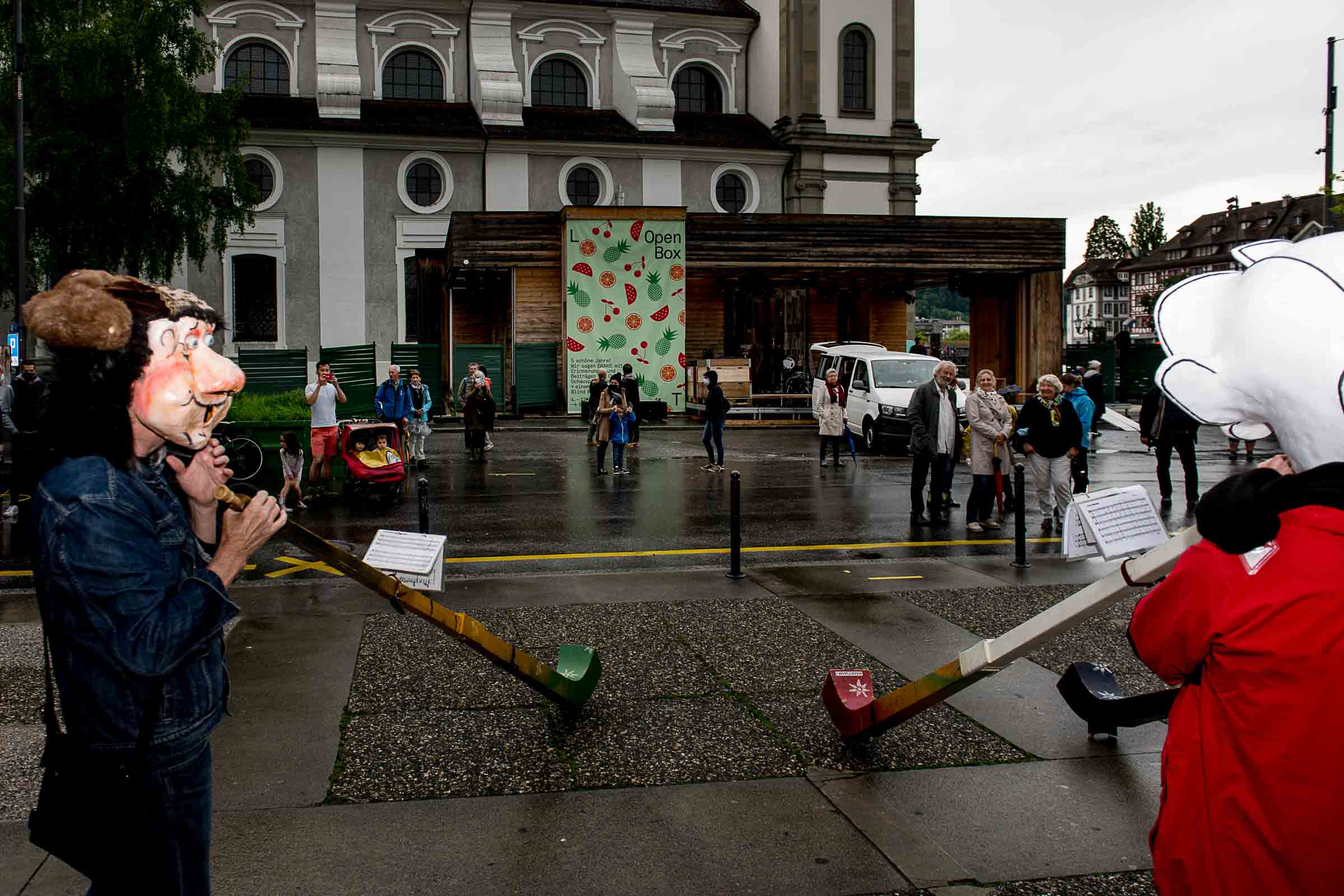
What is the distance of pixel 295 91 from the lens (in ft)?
134

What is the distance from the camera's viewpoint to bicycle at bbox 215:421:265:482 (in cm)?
1434

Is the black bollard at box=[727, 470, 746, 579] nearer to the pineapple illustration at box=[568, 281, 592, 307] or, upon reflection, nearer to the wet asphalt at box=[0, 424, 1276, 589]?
the wet asphalt at box=[0, 424, 1276, 589]

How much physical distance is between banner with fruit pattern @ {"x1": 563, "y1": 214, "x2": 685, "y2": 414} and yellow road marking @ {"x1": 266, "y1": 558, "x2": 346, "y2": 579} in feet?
67.4

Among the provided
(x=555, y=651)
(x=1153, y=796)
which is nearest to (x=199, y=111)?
(x=555, y=651)

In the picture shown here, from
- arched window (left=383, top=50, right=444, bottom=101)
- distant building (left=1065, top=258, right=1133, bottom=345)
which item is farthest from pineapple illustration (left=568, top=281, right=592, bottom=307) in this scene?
distant building (left=1065, top=258, right=1133, bottom=345)

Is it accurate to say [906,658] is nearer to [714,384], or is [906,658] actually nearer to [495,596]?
[495,596]

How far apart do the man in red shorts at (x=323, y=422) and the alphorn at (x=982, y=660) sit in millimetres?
10580

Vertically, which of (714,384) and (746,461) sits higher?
(714,384)

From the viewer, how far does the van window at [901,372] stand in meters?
22.8

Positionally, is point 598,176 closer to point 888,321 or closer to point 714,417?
point 888,321

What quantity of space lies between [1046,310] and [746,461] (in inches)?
742

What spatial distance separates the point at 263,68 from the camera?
40.8 meters

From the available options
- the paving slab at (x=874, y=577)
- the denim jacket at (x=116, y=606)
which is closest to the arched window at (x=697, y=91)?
the paving slab at (x=874, y=577)

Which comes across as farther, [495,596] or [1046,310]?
[1046,310]
